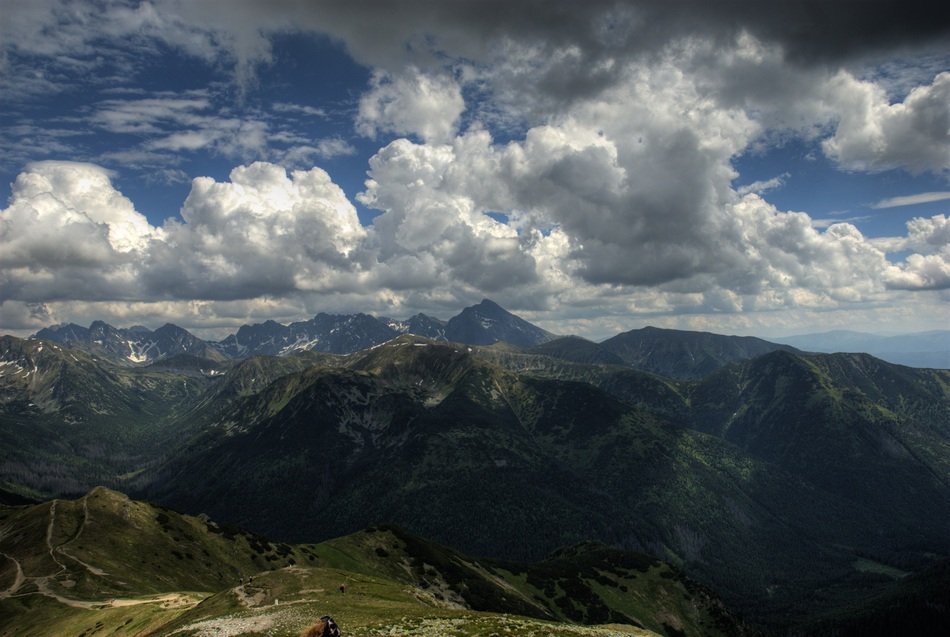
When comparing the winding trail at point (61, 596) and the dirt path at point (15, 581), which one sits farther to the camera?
the dirt path at point (15, 581)

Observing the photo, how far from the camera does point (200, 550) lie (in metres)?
168

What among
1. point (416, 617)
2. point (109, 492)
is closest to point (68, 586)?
point (109, 492)

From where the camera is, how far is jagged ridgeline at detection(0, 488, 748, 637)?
216ft

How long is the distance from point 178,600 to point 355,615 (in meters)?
53.7

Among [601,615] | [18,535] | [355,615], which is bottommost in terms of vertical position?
[601,615]

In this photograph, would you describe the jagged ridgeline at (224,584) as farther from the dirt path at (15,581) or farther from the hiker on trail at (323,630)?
the hiker on trail at (323,630)

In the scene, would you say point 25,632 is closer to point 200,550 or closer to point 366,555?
point 200,550

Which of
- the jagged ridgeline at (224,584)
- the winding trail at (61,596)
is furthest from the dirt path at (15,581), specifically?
the jagged ridgeline at (224,584)

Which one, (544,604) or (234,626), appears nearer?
(234,626)

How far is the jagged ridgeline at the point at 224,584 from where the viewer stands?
65812 millimetres

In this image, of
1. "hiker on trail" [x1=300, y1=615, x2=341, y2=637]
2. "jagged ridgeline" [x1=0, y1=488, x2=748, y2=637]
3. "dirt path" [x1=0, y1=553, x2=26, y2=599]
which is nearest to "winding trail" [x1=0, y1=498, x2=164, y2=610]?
"dirt path" [x1=0, y1=553, x2=26, y2=599]

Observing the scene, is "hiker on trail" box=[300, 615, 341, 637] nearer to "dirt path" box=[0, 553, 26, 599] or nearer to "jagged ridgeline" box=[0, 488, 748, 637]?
"jagged ridgeline" box=[0, 488, 748, 637]

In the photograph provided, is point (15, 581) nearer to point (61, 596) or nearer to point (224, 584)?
Result: point (61, 596)

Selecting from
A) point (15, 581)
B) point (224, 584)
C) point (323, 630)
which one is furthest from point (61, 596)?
point (323, 630)
